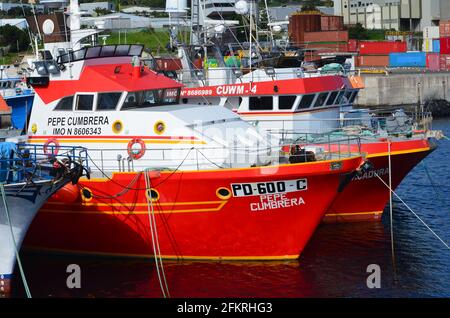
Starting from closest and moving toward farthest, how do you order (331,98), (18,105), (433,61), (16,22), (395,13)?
(331,98) → (18,105) → (433,61) → (16,22) → (395,13)

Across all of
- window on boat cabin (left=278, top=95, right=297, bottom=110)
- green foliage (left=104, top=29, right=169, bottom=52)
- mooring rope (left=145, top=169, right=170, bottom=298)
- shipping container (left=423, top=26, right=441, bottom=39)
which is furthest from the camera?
shipping container (left=423, top=26, right=441, bottom=39)

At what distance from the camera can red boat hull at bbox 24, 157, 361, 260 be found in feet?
66.8

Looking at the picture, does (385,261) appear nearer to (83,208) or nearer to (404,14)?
(83,208)

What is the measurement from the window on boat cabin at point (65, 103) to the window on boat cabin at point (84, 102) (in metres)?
0.17

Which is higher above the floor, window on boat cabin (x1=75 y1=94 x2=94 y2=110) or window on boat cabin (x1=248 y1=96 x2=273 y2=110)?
window on boat cabin (x1=75 y1=94 x2=94 y2=110)

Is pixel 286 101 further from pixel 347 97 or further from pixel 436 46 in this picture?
pixel 436 46

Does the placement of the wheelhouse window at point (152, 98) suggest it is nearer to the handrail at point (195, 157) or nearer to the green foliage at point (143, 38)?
the handrail at point (195, 157)

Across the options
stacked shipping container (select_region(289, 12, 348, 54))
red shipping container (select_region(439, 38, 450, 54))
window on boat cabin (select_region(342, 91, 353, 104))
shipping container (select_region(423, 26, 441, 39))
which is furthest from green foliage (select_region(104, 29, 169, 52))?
window on boat cabin (select_region(342, 91, 353, 104))

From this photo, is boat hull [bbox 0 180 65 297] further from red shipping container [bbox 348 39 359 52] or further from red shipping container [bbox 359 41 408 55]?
red shipping container [bbox 359 41 408 55]

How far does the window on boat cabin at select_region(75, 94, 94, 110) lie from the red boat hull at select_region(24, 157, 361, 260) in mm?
2170

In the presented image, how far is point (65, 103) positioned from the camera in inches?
870

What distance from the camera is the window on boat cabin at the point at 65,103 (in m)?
22.1

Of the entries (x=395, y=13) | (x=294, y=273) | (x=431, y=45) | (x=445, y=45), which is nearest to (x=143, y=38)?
(x=445, y=45)

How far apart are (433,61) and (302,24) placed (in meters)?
12.4
